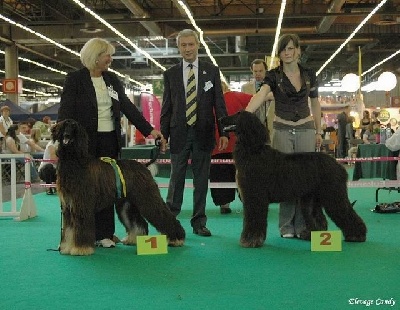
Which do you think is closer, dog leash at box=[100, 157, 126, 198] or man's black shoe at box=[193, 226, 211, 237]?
dog leash at box=[100, 157, 126, 198]

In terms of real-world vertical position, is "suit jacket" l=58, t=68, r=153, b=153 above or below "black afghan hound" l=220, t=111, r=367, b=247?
above

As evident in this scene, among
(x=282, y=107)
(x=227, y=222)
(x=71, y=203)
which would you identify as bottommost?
(x=227, y=222)

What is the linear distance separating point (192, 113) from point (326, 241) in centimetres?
146

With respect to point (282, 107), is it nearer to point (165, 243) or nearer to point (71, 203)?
point (165, 243)

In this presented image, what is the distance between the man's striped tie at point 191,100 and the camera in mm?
4539

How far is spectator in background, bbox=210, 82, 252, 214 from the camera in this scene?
20.4 feet

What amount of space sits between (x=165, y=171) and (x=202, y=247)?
15.6ft

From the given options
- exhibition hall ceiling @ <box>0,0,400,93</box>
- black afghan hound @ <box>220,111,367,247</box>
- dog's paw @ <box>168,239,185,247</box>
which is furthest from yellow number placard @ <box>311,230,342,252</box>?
exhibition hall ceiling @ <box>0,0,400,93</box>

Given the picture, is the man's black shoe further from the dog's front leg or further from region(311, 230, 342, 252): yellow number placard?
region(311, 230, 342, 252): yellow number placard

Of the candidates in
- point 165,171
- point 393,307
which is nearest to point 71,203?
point 393,307

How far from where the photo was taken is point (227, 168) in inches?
256

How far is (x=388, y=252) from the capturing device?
3.90 meters

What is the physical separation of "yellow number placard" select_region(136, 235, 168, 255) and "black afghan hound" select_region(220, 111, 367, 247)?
594 millimetres

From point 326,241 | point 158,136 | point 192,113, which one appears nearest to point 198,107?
point 192,113
